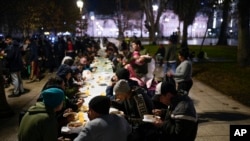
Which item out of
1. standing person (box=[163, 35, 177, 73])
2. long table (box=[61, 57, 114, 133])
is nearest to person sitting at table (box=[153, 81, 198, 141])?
long table (box=[61, 57, 114, 133])

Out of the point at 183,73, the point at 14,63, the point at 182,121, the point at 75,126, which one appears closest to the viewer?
the point at 182,121

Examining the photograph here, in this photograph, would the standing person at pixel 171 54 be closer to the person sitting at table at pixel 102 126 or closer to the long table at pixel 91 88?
the long table at pixel 91 88

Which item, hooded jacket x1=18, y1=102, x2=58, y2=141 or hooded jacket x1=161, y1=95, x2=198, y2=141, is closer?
hooded jacket x1=18, y1=102, x2=58, y2=141

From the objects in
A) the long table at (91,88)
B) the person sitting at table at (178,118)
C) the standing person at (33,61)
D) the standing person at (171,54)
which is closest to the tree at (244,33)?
the standing person at (171,54)

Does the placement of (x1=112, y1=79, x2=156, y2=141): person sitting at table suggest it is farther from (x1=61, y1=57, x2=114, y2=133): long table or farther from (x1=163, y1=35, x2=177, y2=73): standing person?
(x1=163, y1=35, x2=177, y2=73): standing person

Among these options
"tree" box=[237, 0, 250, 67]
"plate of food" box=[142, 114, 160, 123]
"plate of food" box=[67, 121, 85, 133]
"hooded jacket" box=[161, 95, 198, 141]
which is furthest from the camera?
"tree" box=[237, 0, 250, 67]

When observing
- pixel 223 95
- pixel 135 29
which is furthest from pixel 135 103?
pixel 135 29

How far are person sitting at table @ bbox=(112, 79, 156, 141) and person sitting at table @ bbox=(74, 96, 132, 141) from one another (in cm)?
112

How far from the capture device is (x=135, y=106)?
5.34 m

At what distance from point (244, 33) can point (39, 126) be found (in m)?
16.8

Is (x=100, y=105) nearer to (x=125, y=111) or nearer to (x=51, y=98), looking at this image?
(x=51, y=98)

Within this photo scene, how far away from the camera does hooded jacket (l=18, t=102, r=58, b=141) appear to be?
3457mm

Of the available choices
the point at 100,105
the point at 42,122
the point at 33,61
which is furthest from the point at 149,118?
the point at 33,61

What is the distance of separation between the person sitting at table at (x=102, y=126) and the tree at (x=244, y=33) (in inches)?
621
